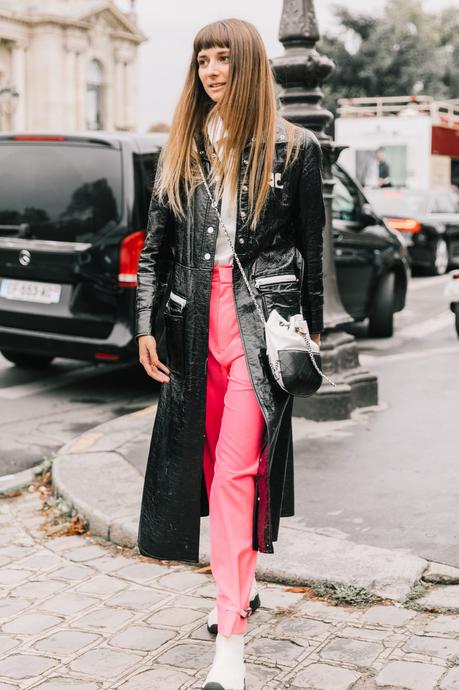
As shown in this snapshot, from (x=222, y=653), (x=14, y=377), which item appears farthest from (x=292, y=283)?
(x=14, y=377)

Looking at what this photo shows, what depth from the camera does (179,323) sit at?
3170mm

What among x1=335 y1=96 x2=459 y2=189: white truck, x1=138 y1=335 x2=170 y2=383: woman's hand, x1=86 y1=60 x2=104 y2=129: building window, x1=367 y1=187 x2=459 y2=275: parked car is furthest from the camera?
x1=86 y1=60 x2=104 y2=129: building window

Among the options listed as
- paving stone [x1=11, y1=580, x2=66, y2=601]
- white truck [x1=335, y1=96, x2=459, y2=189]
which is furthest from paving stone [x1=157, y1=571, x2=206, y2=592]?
white truck [x1=335, y1=96, x2=459, y2=189]

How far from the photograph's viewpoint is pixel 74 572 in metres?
4.12

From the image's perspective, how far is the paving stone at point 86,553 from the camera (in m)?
4.27

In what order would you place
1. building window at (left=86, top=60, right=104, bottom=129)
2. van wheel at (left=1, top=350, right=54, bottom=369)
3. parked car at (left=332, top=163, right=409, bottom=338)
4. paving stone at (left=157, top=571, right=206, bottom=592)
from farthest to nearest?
building window at (left=86, top=60, right=104, bottom=129)
parked car at (left=332, top=163, right=409, bottom=338)
van wheel at (left=1, top=350, right=54, bottom=369)
paving stone at (left=157, top=571, right=206, bottom=592)

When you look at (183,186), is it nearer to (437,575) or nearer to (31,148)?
(437,575)

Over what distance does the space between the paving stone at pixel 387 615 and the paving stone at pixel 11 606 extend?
1215 mm

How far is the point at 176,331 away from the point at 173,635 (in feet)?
3.38

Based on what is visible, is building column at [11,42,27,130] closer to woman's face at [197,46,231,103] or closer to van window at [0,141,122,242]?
van window at [0,141,122,242]

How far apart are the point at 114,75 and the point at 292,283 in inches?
2429

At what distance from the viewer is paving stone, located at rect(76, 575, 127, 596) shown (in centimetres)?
389

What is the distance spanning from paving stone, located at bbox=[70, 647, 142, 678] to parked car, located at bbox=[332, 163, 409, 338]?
621cm

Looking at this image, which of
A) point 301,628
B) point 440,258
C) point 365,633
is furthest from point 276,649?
point 440,258
